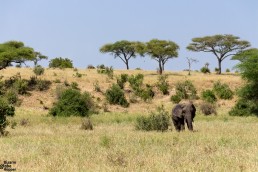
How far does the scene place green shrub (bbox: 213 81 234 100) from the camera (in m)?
45.4

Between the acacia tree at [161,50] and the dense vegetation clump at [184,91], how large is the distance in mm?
10757

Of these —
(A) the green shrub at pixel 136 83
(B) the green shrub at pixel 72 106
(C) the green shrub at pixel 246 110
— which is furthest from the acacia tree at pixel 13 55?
(C) the green shrub at pixel 246 110

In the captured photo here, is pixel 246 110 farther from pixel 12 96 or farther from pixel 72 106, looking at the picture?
pixel 12 96

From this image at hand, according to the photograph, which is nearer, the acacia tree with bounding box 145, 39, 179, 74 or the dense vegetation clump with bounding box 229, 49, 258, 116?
the dense vegetation clump with bounding box 229, 49, 258, 116

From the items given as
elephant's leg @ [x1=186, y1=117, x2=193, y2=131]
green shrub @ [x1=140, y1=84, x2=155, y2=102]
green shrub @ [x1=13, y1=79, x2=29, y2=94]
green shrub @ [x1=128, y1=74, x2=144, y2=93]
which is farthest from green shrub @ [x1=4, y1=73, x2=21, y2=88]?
elephant's leg @ [x1=186, y1=117, x2=193, y2=131]

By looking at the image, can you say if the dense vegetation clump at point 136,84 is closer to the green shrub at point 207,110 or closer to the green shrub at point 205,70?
the green shrub at point 207,110

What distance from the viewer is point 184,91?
153 feet

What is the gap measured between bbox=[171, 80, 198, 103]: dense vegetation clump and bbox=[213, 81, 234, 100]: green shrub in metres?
2.23

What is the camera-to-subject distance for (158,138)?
13.9m

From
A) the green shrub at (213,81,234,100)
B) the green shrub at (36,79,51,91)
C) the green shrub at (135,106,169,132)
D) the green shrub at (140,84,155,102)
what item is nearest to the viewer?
the green shrub at (135,106,169,132)

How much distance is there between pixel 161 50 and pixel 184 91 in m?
14.2

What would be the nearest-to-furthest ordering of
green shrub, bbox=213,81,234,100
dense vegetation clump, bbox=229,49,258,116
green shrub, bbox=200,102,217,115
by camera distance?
dense vegetation clump, bbox=229,49,258,116, green shrub, bbox=200,102,217,115, green shrub, bbox=213,81,234,100

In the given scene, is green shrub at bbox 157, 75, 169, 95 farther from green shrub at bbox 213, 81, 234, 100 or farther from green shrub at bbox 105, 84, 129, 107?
green shrub at bbox 105, 84, 129, 107

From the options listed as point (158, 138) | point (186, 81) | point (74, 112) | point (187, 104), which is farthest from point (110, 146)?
point (186, 81)
